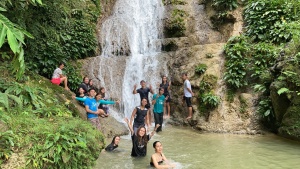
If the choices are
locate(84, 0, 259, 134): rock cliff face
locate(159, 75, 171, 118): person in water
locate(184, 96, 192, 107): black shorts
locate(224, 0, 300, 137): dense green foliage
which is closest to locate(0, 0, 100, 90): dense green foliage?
locate(84, 0, 259, 134): rock cliff face

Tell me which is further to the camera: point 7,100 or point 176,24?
point 176,24

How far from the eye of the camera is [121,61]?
14.1 m

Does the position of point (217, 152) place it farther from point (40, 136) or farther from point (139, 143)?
point (40, 136)

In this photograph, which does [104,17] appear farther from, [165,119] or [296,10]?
[296,10]

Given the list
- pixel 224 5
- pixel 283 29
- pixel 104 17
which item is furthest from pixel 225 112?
pixel 104 17

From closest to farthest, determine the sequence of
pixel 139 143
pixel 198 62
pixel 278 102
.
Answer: pixel 139 143 → pixel 278 102 → pixel 198 62

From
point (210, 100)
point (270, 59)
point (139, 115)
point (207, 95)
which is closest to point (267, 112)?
point (210, 100)

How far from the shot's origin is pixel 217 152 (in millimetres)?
7629

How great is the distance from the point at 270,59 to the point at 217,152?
5368 mm

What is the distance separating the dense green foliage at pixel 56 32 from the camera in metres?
8.06

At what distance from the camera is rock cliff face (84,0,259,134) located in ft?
34.5

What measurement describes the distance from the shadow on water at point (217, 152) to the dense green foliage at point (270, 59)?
106 cm

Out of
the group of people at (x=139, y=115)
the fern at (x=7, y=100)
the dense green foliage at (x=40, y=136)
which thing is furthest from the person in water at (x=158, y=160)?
the fern at (x=7, y=100)

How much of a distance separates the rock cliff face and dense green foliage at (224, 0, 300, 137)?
0.55 meters
